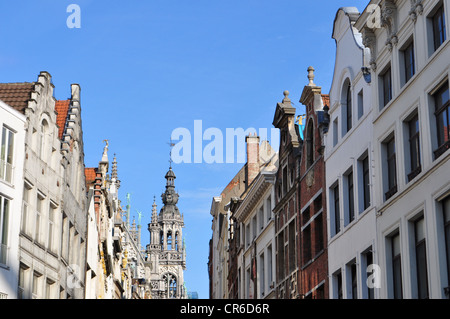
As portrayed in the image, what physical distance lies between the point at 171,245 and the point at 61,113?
142 meters

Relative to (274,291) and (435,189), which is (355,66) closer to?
(435,189)

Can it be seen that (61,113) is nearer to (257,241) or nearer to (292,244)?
(257,241)

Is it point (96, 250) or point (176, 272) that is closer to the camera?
point (96, 250)

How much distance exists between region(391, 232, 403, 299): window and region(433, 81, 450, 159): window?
386cm

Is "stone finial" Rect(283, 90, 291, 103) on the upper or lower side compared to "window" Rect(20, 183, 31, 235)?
upper

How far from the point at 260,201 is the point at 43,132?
Answer: 1467cm

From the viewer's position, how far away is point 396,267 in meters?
25.9

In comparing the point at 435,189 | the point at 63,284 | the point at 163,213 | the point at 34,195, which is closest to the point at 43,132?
the point at 34,195

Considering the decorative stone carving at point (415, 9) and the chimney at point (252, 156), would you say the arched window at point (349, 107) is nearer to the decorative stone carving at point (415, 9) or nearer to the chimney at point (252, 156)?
the decorative stone carving at point (415, 9)

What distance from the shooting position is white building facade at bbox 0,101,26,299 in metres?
31.6

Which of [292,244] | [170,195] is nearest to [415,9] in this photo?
[292,244]

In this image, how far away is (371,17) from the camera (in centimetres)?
2784

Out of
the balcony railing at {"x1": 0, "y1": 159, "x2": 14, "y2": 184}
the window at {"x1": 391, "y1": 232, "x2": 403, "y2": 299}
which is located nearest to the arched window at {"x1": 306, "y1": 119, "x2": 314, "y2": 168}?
the window at {"x1": 391, "y1": 232, "x2": 403, "y2": 299}

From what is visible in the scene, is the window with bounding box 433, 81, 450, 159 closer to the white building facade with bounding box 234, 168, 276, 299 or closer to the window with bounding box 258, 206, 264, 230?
the white building facade with bounding box 234, 168, 276, 299
